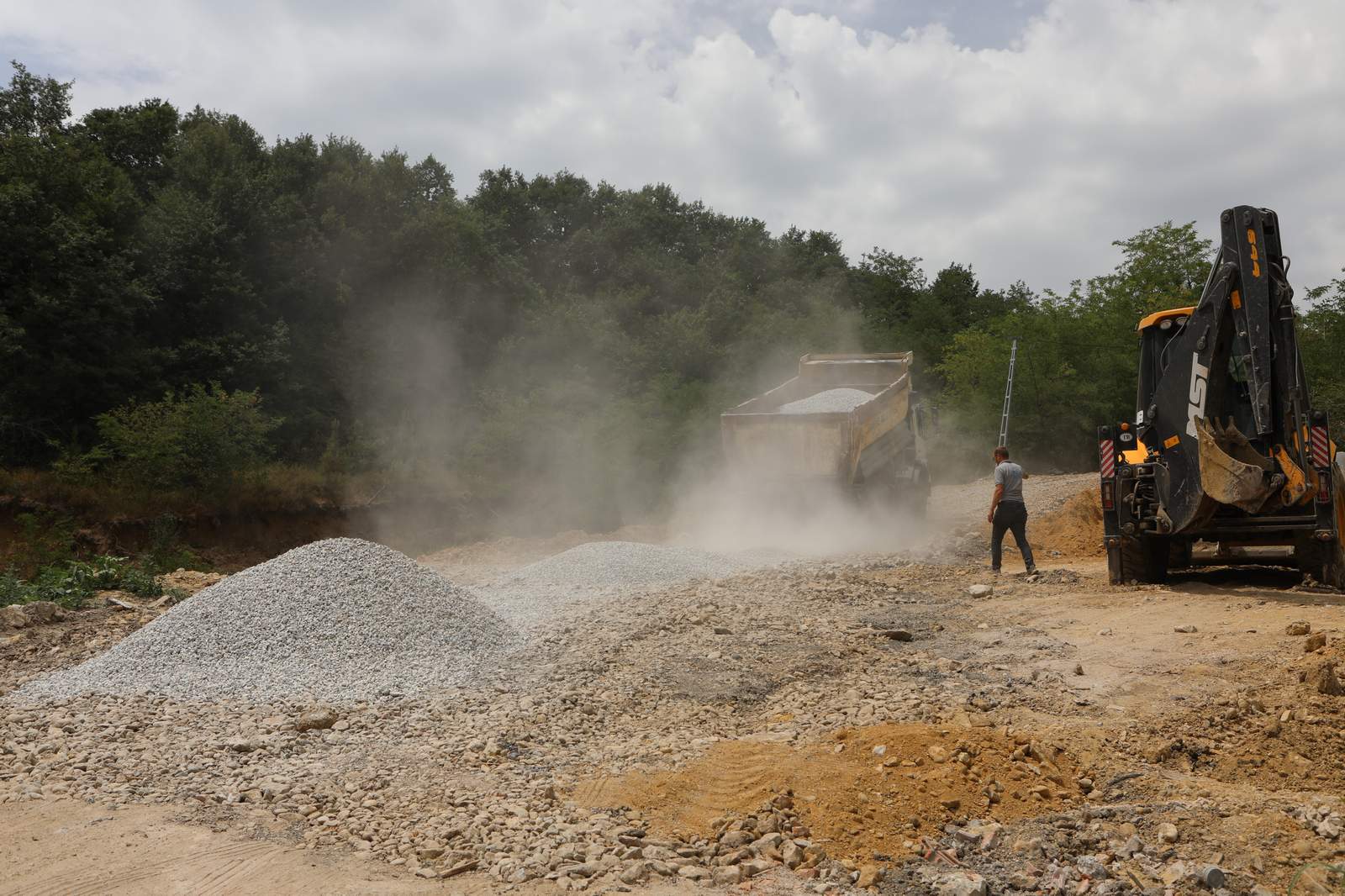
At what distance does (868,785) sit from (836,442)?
33.0ft

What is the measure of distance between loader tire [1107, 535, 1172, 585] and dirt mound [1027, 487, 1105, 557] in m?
4.71

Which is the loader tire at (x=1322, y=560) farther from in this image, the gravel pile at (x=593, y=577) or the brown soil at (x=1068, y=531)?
the gravel pile at (x=593, y=577)

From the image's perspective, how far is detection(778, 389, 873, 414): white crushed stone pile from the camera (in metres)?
15.5

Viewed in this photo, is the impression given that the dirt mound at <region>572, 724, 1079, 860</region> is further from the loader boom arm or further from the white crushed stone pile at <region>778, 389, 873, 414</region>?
the white crushed stone pile at <region>778, 389, 873, 414</region>

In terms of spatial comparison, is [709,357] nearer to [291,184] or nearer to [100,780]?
[291,184]

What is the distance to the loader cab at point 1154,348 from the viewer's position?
1012cm

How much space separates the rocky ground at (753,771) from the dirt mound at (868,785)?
0.05 ft

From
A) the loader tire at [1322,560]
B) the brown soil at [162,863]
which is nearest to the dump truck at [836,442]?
the loader tire at [1322,560]

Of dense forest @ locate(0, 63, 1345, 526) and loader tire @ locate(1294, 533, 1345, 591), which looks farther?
dense forest @ locate(0, 63, 1345, 526)

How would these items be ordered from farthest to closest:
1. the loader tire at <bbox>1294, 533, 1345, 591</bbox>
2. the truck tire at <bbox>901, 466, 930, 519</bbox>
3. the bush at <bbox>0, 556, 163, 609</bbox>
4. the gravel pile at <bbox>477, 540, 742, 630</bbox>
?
the truck tire at <bbox>901, 466, 930, 519</bbox> < the bush at <bbox>0, 556, 163, 609</bbox> < the gravel pile at <bbox>477, 540, 742, 630</bbox> < the loader tire at <bbox>1294, 533, 1345, 591</bbox>

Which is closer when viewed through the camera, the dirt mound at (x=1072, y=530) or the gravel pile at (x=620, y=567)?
the gravel pile at (x=620, y=567)

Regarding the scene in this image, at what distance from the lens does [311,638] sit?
8.25 m

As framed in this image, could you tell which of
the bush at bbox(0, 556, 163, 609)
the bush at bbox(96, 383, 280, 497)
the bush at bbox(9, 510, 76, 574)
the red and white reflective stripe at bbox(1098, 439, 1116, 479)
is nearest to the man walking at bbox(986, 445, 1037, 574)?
the red and white reflective stripe at bbox(1098, 439, 1116, 479)

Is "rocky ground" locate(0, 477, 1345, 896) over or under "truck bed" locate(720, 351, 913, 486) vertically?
under
